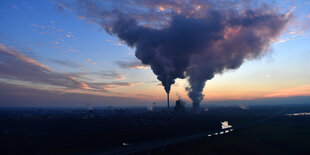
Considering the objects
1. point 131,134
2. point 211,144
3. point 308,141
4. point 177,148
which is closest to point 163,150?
point 177,148

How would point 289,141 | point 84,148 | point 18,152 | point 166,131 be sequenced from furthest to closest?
point 166,131, point 289,141, point 84,148, point 18,152

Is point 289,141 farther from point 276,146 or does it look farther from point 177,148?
point 177,148

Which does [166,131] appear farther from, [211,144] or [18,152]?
[18,152]

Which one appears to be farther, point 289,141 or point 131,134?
point 131,134

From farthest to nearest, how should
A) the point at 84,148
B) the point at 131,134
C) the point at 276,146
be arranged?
the point at 131,134
the point at 276,146
the point at 84,148

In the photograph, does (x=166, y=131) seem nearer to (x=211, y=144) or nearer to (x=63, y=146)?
(x=211, y=144)

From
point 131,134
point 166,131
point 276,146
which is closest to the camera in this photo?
point 276,146

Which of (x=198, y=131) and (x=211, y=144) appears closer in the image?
(x=211, y=144)

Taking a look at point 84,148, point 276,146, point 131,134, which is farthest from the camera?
point 131,134

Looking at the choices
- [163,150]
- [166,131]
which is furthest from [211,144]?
[166,131]
